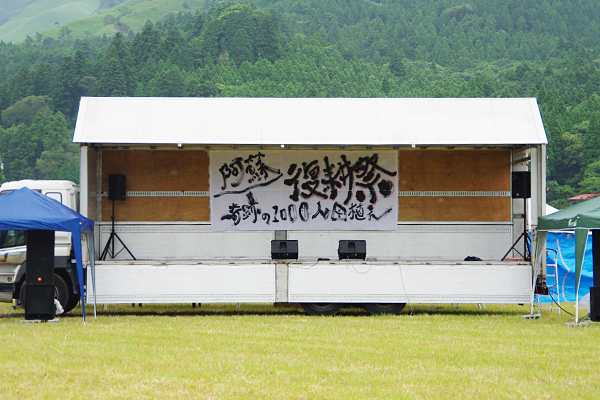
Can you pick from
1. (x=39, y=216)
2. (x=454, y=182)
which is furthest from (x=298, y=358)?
(x=454, y=182)

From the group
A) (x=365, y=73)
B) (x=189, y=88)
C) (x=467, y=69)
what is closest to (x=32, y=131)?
(x=189, y=88)

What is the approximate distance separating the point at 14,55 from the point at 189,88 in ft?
203

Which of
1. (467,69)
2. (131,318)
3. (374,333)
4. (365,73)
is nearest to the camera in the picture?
(374,333)

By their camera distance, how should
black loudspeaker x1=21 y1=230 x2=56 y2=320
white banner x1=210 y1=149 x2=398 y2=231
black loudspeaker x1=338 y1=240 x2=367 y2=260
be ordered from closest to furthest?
black loudspeaker x1=21 y1=230 x2=56 y2=320 < black loudspeaker x1=338 y1=240 x2=367 y2=260 < white banner x1=210 y1=149 x2=398 y2=231

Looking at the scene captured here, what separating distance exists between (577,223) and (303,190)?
17.4 feet

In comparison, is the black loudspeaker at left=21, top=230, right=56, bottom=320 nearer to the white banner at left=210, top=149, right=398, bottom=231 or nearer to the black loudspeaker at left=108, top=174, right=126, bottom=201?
the black loudspeaker at left=108, top=174, right=126, bottom=201

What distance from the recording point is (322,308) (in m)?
12.7

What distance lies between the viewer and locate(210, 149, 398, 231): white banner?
46.0 ft

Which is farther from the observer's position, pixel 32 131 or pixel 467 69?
pixel 467 69

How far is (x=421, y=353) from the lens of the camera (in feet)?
27.5

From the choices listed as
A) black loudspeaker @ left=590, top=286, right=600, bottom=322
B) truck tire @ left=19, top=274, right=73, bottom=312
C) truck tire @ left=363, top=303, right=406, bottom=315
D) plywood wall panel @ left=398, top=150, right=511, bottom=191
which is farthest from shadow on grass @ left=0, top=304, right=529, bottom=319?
plywood wall panel @ left=398, top=150, right=511, bottom=191

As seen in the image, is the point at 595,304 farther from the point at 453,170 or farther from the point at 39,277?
the point at 39,277

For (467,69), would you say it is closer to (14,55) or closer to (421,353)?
(14,55)

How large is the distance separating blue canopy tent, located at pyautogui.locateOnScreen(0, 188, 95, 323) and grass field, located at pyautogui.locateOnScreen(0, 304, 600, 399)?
1.43 metres
